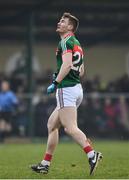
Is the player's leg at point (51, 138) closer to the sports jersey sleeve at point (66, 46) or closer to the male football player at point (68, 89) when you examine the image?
the male football player at point (68, 89)

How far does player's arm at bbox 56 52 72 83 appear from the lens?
1027 centimetres

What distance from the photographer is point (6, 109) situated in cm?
2453

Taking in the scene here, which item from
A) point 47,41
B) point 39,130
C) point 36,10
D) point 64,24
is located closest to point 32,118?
point 39,130

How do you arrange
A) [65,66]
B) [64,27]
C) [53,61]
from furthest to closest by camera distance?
[53,61], [64,27], [65,66]

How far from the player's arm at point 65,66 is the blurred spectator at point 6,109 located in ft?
45.6

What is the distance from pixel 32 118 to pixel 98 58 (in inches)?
302

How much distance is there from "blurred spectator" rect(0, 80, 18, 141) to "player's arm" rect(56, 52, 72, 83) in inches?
548

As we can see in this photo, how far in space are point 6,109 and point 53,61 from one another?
7.59m

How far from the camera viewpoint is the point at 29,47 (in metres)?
28.1

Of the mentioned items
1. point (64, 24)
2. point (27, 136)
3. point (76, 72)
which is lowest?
point (27, 136)

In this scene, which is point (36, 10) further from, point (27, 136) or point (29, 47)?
point (27, 136)

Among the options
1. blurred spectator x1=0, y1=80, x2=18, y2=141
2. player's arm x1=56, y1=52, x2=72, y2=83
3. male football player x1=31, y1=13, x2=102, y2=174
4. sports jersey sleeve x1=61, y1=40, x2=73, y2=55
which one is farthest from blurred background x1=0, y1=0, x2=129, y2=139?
player's arm x1=56, y1=52, x2=72, y2=83

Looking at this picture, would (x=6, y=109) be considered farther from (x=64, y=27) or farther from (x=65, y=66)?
(x=65, y=66)

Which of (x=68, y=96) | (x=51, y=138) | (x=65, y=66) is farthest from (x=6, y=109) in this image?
(x=65, y=66)
